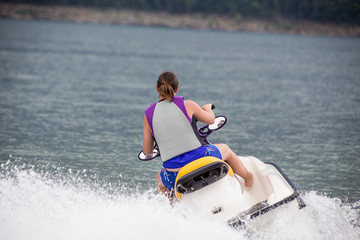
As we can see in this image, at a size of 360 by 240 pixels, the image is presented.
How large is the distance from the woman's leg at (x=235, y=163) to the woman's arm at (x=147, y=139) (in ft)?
2.11

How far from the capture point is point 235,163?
5.05 m

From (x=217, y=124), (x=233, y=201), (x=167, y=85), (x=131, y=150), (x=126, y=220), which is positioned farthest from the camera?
(x=131, y=150)

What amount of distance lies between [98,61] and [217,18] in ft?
248

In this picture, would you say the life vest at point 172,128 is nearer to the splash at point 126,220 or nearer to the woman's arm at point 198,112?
the woman's arm at point 198,112

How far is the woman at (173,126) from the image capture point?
454cm

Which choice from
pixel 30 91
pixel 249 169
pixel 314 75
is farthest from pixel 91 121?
pixel 314 75

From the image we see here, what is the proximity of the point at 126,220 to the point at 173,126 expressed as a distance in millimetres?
988

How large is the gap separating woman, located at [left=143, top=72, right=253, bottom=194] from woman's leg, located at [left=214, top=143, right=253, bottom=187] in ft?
0.65

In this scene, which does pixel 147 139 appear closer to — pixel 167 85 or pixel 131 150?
pixel 167 85

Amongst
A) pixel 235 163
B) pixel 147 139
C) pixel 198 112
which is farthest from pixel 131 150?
pixel 198 112

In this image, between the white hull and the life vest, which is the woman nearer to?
the life vest

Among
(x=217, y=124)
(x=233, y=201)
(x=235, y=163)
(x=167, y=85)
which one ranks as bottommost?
(x=233, y=201)

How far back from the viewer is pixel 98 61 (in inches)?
1288

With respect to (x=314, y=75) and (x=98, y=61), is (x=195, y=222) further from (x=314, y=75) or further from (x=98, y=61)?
(x=98, y=61)
